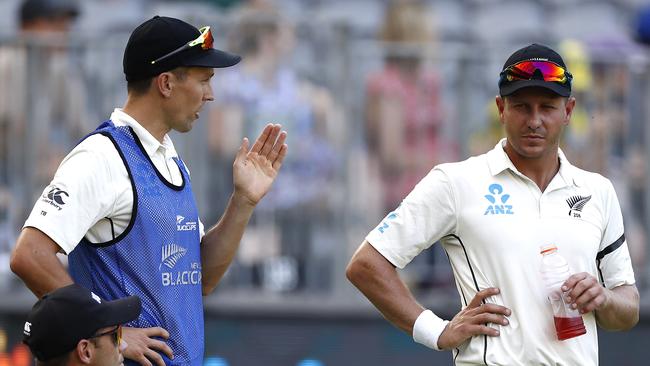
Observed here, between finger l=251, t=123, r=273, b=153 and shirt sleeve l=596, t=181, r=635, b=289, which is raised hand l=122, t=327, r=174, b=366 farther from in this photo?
shirt sleeve l=596, t=181, r=635, b=289

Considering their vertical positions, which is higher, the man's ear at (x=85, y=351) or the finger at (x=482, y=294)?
the finger at (x=482, y=294)

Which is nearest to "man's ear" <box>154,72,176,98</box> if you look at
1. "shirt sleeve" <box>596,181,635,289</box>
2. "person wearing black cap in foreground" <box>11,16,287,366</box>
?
"person wearing black cap in foreground" <box>11,16,287,366</box>

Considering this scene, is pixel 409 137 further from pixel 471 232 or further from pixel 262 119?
pixel 471 232

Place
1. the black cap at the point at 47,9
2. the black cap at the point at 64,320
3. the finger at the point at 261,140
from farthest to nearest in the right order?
the black cap at the point at 47,9 < the finger at the point at 261,140 < the black cap at the point at 64,320

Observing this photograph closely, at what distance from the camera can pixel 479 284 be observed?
5.06 meters

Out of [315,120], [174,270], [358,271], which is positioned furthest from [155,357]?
[315,120]

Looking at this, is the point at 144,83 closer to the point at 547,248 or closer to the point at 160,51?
the point at 160,51

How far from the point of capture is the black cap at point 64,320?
405 centimetres

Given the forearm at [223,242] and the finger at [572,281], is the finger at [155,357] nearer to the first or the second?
the forearm at [223,242]

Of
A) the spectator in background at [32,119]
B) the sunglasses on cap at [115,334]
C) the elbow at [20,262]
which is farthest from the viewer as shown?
the spectator in background at [32,119]

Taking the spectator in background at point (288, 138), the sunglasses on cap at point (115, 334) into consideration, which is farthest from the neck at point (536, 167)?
the spectator in background at point (288, 138)

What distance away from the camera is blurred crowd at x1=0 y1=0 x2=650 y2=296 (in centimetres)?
852

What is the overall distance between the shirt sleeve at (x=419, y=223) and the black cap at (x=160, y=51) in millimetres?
929

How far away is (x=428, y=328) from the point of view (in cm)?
512
